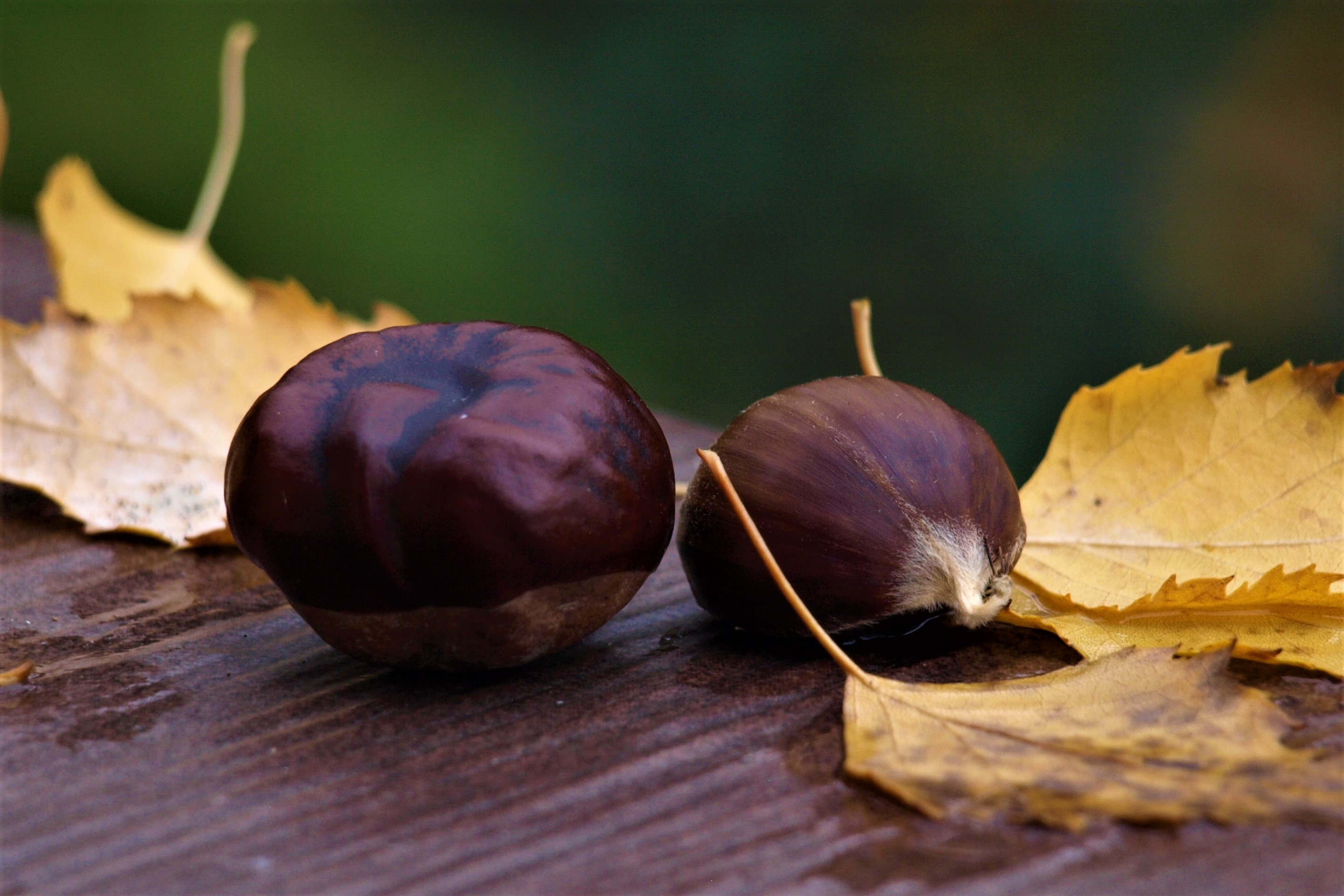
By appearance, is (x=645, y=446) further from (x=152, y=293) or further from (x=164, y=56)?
(x=164, y=56)

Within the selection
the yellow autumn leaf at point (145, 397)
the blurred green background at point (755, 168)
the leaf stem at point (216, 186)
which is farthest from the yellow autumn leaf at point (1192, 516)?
the blurred green background at point (755, 168)

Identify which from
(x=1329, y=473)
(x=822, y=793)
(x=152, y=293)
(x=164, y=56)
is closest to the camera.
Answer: (x=822, y=793)

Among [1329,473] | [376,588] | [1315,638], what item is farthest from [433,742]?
[1329,473]

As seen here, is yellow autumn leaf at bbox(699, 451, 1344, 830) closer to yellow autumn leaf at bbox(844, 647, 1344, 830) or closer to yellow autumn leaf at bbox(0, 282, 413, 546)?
yellow autumn leaf at bbox(844, 647, 1344, 830)

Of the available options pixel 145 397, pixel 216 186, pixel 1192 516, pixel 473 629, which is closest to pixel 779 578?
pixel 473 629

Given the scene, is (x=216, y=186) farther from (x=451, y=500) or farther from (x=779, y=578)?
(x=779, y=578)

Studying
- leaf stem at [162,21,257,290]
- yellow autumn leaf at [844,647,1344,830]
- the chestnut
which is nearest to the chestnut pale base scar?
the chestnut
